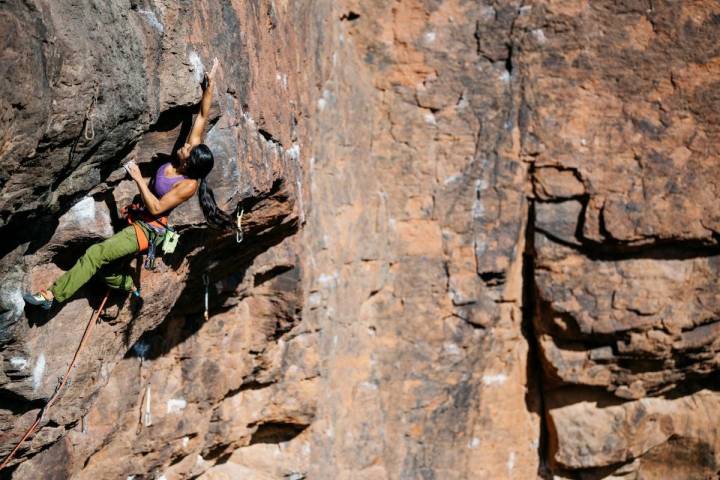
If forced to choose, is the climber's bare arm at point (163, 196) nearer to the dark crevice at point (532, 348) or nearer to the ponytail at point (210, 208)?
the ponytail at point (210, 208)

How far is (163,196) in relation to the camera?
493 cm

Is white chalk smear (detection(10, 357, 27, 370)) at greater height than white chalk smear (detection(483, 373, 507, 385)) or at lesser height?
greater

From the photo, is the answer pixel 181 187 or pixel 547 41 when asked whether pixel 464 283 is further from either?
pixel 181 187

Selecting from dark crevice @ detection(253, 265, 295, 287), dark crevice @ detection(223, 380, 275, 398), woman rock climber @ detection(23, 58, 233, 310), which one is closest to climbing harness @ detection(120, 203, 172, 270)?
woman rock climber @ detection(23, 58, 233, 310)

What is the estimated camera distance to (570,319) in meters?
9.08

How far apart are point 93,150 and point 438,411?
604 centimetres

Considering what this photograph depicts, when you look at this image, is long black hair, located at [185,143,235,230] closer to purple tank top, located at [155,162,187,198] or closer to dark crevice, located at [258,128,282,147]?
purple tank top, located at [155,162,187,198]

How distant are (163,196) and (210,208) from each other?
335mm

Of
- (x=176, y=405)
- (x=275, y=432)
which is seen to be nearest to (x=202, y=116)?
(x=176, y=405)

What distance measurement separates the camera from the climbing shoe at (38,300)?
170 inches

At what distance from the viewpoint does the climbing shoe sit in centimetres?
432

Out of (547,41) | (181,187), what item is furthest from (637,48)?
(181,187)

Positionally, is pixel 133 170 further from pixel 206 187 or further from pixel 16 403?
pixel 16 403

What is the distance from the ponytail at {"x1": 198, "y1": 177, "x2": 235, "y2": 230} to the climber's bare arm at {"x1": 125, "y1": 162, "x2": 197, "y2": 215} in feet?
0.30
